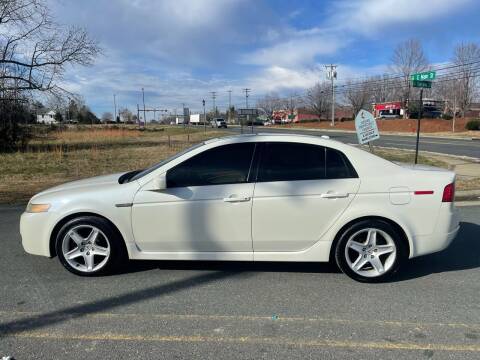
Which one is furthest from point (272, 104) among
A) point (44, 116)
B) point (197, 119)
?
point (44, 116)

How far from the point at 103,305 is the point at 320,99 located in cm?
9894

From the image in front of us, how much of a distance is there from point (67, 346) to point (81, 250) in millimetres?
1440

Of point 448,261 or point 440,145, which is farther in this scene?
point 440,145

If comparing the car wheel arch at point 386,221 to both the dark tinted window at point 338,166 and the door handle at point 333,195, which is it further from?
the dark tinted window at point 338,166

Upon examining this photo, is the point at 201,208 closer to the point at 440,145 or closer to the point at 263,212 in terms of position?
the point at 263,212

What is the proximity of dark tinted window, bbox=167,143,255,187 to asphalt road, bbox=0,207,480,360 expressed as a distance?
41.1 inches

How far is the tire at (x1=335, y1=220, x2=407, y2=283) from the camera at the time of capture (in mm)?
4117

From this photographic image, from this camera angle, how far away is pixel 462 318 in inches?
135

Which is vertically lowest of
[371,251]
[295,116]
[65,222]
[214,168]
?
[371,251]

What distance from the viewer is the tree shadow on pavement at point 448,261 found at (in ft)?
14.7

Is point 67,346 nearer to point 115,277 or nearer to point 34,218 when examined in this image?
point 115,277

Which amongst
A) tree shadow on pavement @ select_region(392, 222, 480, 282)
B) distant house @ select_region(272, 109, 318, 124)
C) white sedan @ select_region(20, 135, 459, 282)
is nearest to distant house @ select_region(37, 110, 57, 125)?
white sedan @ select_region(20, 135, 459, 282)

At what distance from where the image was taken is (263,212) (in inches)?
161

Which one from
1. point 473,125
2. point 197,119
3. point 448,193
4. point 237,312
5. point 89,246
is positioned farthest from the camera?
point 197,119
